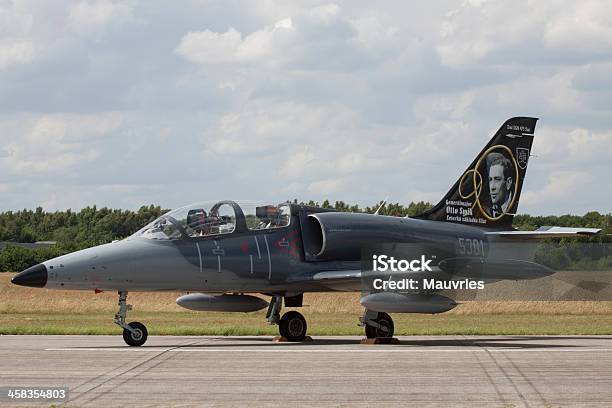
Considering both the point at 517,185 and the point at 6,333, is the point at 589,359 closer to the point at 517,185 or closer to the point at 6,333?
the point at 517,185

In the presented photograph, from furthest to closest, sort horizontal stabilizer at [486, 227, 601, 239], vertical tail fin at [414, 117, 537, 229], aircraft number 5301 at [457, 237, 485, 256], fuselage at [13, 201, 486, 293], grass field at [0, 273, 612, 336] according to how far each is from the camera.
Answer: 1. grass field at [0, 273, 612, 336]
2. vertical tail fin at [414, 117, 537, 229]
3. aircraft number 5301 at [457, 237, 485, 256]
4. horizontal stabilizer at [486, 227, 601, 239]
5. fuselage at [13, 201, 486, 293]

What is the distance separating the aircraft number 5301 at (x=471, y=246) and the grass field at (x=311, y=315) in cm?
253

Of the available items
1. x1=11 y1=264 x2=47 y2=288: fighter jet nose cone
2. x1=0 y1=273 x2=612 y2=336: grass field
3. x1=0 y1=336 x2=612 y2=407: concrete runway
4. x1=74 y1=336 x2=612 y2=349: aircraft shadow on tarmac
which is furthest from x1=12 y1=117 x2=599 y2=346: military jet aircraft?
x1=0 y1=273 x2=612 y2=336: grass field

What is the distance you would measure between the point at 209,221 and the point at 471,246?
23.5ft

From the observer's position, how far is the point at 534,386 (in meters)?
13.8

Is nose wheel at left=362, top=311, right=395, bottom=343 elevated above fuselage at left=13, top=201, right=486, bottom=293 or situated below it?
below

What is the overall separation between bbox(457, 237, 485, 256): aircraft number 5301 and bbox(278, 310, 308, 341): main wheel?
4542mm

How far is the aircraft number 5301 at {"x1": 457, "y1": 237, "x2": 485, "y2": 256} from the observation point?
25.9 meters

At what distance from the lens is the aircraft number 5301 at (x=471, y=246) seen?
25.9m

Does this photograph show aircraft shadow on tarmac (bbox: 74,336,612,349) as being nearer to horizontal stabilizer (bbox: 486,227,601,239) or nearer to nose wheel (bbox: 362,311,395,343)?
nose wheel (bbox: 362,311,395,343)

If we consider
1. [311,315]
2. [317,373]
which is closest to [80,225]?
[311,315]

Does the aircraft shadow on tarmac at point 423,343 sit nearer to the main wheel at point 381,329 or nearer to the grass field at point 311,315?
the main wheel at point 381,329

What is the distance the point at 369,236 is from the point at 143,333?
222 inches

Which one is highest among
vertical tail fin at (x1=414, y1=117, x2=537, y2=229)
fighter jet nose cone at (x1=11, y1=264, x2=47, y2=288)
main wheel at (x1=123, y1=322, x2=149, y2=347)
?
vertical tail fin at (x1=414, y1=117, x2=537, y2=229)
